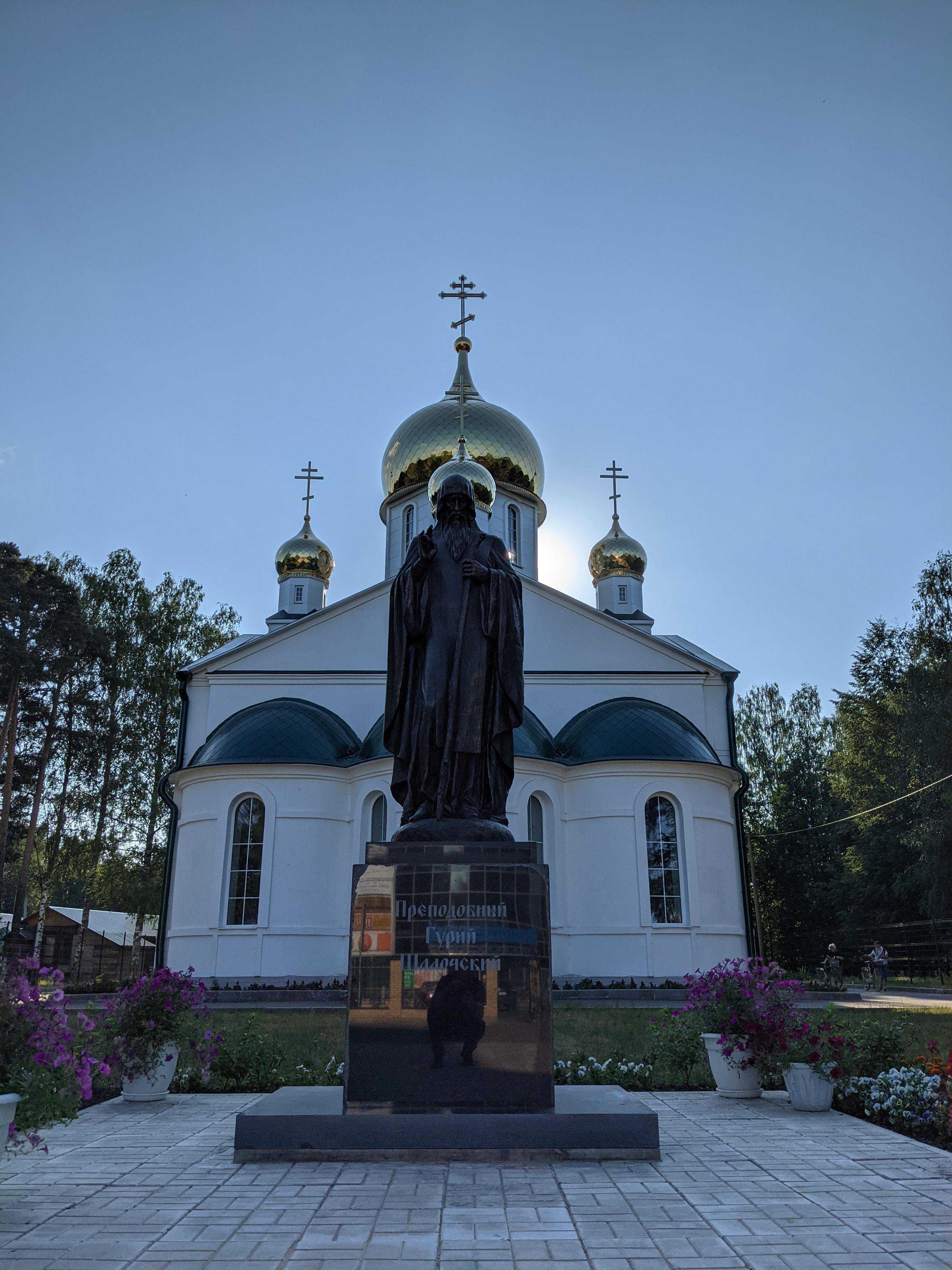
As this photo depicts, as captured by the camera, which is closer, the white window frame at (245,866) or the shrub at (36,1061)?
the shrub at (36,1061)

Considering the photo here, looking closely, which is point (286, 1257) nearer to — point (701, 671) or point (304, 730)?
point (304, 730)

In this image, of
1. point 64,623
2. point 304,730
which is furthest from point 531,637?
point 64,623

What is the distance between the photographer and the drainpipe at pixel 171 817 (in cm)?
1912

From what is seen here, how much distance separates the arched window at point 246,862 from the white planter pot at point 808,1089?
40.9ft

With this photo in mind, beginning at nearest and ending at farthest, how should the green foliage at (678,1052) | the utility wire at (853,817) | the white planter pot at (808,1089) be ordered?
the white planter pot at (808,1089) < the green foliage at (678,1052) < the utility wire at (853,817)

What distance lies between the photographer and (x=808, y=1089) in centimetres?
702

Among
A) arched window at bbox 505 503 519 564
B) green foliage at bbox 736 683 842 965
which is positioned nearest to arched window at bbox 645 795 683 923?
arched window at bbox 505 503 519 564

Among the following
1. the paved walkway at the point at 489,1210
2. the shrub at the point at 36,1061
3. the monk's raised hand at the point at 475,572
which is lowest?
the paved walkway at the point at 489,1210

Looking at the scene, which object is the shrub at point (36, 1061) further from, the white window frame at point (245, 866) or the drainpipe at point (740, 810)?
the drainpipe at point (740, 810)

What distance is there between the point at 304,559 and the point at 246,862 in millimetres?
12754

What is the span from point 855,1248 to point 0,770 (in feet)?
86.6

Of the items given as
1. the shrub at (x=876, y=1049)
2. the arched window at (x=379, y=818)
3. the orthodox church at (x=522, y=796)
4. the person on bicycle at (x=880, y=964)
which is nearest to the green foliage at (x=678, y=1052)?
the shrub at (x=876, y=1049)

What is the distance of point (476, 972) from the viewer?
561cm

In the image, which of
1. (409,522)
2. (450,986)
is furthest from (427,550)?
(409,522)
